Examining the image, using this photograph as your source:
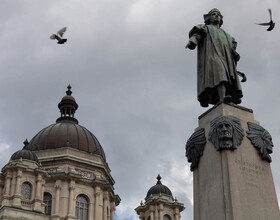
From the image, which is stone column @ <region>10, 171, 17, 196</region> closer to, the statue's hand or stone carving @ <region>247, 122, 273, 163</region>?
the statue's hand

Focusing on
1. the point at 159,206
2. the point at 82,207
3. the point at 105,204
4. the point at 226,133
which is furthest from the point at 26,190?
the point at 226,133

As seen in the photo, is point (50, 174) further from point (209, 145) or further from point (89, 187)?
point (209, 145)

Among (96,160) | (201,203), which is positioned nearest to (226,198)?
(201,203)

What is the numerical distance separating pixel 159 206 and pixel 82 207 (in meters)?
9.52

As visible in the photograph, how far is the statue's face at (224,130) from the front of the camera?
33.9 ft

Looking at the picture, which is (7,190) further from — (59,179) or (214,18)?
(214,18)

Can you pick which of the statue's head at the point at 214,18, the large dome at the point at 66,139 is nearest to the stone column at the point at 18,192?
the large dome at the point at 66,139

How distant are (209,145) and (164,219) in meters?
49.6

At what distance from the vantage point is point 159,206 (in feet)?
192

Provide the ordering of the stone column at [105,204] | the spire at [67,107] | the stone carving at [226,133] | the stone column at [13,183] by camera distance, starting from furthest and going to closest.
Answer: the spire at [67,107]
the stone column at [105,204]
the stone column at [13,183]
the stone carving at [226,133]

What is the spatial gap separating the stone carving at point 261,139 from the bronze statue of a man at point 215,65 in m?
0.92

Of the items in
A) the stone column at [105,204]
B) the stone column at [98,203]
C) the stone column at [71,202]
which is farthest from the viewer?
the stone column at [105,204]

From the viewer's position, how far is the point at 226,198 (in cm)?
966

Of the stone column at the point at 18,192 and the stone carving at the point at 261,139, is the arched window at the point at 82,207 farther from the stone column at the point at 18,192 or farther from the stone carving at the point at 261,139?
the stone carving at the point at 261,139
